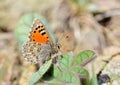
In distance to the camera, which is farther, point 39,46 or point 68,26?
point 68,26

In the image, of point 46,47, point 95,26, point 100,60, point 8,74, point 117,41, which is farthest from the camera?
point 95,26

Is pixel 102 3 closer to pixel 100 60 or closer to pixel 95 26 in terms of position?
pixel 95 26

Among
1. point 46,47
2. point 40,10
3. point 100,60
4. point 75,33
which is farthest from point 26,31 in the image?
point 40,10

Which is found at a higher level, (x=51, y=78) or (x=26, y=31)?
(x=26, y=31)

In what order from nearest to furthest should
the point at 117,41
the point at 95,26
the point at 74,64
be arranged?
the point at 74,64
the point at 117,41
the point at 95,26

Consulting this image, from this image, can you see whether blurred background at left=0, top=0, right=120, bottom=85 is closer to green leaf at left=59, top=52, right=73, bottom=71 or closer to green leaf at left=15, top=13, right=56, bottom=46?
green leaf at left=15, top=13, right=56, bottom=46

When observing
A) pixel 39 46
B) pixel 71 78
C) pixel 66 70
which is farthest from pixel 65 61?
pixel 39 46

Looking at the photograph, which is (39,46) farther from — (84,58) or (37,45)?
(84,58)

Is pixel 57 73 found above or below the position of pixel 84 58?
below
